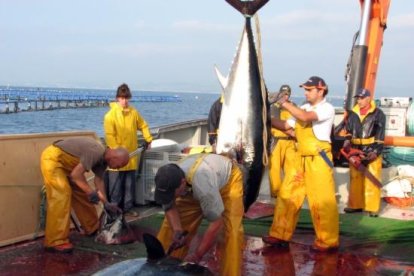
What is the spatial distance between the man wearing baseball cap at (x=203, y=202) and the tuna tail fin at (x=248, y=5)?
1344 mm

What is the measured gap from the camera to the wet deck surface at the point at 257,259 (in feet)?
16.9

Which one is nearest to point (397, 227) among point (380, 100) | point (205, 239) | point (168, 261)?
point (205, 239)

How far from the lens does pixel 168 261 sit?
3688 mm

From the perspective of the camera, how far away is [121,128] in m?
7.14

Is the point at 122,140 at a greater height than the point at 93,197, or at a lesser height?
greater

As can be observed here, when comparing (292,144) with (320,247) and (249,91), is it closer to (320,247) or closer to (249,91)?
(320,247)

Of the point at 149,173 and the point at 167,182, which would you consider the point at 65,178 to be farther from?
the point at 167,182

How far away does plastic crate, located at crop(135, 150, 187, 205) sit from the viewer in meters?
7.62

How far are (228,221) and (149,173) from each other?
132 inches

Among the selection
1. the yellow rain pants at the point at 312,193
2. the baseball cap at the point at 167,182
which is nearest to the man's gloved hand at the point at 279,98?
the yellow rain pants at the point at 312,193

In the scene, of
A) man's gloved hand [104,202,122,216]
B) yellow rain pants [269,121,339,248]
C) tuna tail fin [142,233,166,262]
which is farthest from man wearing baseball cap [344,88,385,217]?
tuna tail fin [142,233,166,262]

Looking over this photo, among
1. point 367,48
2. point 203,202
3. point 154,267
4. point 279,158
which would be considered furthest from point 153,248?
point 367,48

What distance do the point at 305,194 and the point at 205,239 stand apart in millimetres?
2068

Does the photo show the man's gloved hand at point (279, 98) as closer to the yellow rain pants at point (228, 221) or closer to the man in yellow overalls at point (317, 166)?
the man in yellow overalls at point (317, 166)
